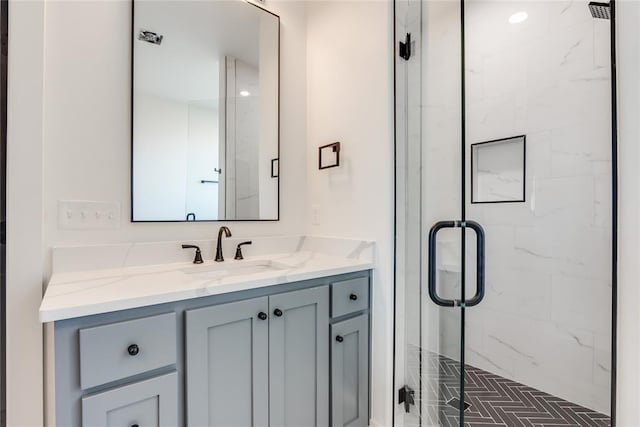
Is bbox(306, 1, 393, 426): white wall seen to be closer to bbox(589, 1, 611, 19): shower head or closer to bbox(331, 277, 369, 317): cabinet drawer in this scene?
bbox(331, 277, 369, 317): cabinet drawer

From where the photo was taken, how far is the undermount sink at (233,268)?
156 cm

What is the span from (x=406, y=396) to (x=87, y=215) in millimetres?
1767

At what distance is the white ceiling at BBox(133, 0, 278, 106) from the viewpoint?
160 cm

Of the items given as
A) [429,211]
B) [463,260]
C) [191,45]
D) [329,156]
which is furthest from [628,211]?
[191,45]

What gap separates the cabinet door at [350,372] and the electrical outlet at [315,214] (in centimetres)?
69

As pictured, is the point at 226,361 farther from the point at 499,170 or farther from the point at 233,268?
the point at 499,170

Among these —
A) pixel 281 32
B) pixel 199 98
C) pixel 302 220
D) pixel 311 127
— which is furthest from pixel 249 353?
pixel 281 32

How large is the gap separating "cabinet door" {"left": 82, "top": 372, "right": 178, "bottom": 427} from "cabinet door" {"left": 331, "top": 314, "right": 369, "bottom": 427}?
72 cm

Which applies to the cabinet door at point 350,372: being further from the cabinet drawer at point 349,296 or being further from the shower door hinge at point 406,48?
the shower door hinge at point 406,48

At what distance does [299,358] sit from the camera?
4.66 feet

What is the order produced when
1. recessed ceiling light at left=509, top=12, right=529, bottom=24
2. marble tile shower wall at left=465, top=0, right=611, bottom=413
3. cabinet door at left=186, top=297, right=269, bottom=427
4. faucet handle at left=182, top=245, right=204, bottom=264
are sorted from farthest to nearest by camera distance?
recessed ceiling light at left=509, top=12, right=529, bottom=24, marble tile shower wall at left=465, top=0, right=611, bottom=413, faucet handle at left=182, top=245, right=204, bottom=264, cabinet door at left=186, top=297, right=269, bottom=427

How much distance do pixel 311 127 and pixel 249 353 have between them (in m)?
1.46

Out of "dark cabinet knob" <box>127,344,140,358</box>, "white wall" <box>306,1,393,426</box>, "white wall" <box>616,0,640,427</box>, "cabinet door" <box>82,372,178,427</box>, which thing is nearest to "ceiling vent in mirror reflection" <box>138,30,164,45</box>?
"white wall" <box>306,1,393,426</box>

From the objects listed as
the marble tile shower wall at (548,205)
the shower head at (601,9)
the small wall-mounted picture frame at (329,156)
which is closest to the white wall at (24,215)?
the small wall-mounted picture frame at (329,156)
